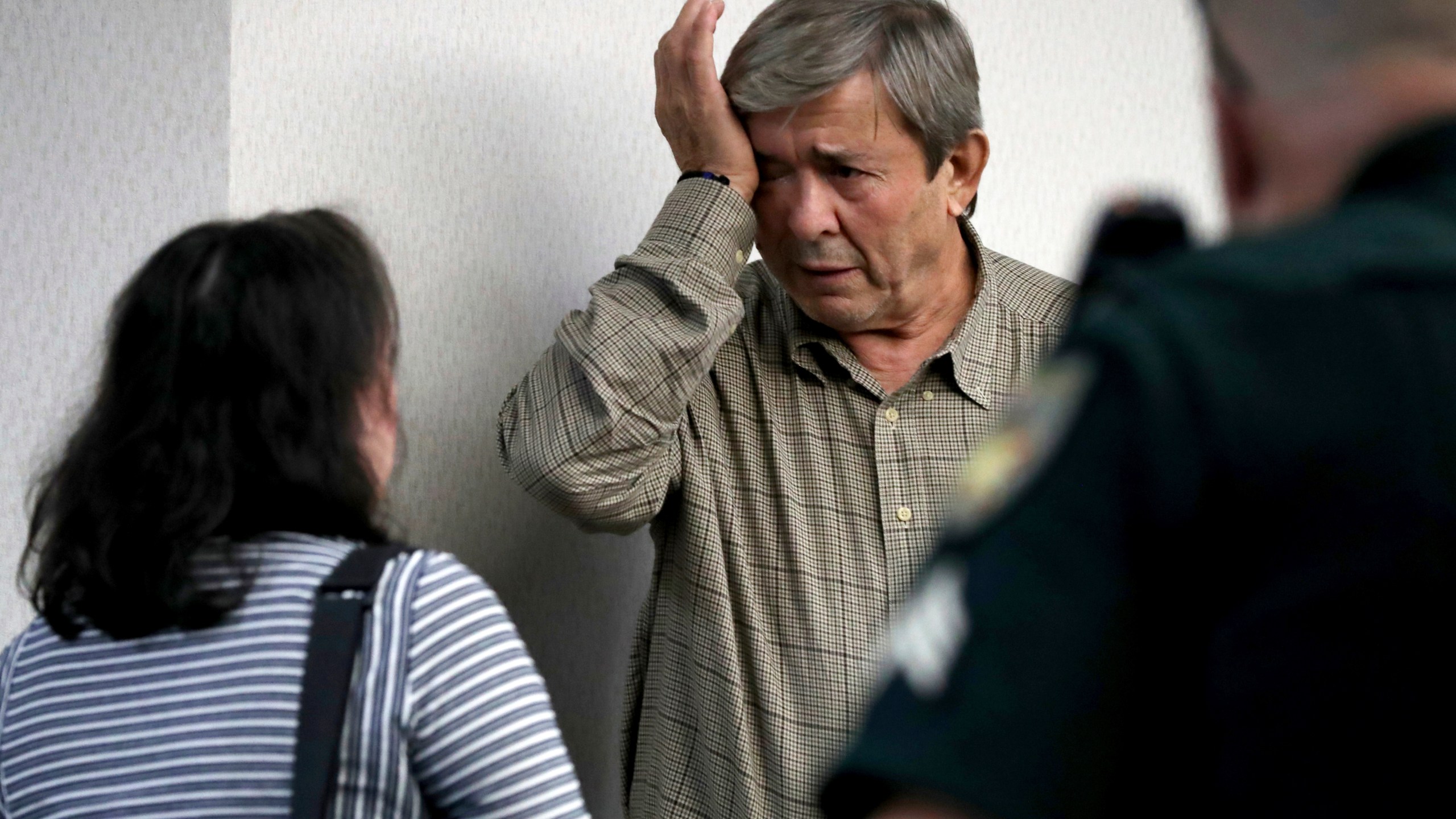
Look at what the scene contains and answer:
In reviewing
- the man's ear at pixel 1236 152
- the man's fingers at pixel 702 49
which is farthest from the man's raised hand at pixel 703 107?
the man's ear at pixel 1236 152

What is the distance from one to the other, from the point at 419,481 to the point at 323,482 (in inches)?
35.1

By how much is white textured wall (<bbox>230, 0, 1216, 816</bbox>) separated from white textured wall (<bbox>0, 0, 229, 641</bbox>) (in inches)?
2.4

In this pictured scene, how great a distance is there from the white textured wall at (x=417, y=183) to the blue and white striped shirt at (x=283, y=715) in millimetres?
845

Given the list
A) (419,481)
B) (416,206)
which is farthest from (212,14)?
(419,481)

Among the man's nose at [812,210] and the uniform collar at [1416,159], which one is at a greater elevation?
the uniform collar at [1416,159]

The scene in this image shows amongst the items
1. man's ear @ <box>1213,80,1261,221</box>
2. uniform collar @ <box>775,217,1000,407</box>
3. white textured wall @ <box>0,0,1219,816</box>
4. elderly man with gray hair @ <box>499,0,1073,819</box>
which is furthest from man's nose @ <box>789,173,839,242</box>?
man's ear @ <box>1213,80,1261,221</box>

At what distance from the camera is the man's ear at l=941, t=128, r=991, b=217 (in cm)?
176

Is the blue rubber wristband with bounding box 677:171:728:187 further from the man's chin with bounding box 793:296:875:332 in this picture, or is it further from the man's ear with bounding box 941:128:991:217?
the man's ear with bounding box 941:128:991:217

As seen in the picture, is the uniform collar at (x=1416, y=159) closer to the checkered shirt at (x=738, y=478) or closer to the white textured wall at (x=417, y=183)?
the checkered shirt at (x=738, y=478)

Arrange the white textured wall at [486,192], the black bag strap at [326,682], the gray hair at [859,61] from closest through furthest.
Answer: the black bag strap at [326,682] → the gray hair at [859,61] → the white textured wall at [486,192]

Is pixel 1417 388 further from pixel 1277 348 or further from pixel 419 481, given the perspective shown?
pixel 419 481

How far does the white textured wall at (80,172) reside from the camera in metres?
1.71

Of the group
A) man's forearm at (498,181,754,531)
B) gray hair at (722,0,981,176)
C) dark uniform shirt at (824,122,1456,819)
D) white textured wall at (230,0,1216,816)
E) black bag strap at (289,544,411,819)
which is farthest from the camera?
white textured wall at (230,0,1216,816)

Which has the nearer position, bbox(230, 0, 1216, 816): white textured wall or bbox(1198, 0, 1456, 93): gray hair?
bbox(1198, 0, 1456, 93): gray hair
